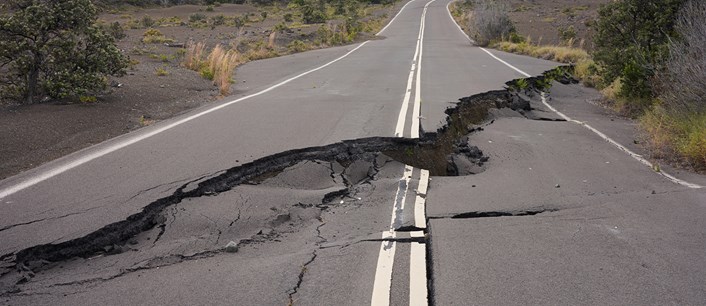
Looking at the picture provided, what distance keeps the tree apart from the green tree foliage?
11133mm

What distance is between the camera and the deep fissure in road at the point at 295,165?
15.1 ft

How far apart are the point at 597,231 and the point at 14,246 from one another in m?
5.03

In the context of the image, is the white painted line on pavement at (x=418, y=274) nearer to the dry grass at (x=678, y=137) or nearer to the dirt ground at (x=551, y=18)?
the dry grass at (x=678, y=137)

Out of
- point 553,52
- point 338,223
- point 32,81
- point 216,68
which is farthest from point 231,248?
point 553,52

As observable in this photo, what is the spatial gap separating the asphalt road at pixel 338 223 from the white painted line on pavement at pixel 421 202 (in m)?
0.03

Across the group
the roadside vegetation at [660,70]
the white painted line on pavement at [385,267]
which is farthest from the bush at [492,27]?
the white painted line on pavement at [385,267]

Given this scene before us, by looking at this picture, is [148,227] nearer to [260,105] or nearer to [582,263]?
[582,263]

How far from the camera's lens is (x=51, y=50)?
11.1 metres

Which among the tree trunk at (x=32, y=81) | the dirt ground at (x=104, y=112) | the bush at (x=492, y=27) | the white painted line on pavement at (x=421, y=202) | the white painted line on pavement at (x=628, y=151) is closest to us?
the white painted line on pavement at (x=421, y=202)

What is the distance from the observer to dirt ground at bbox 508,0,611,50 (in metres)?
36.7

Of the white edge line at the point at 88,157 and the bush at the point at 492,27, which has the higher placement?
the bush at the point at 492,27

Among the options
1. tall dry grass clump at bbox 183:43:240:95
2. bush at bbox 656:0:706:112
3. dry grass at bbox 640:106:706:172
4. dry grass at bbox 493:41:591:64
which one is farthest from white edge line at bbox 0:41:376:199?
dry grass at bbox 493:41:591:64

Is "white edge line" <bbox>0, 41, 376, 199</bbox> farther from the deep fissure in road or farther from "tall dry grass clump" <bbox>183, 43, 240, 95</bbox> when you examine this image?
→ "tall dry grass clump" <bbox>183, 43, 240, 95</bbox>

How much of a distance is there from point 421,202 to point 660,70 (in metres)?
8.08
